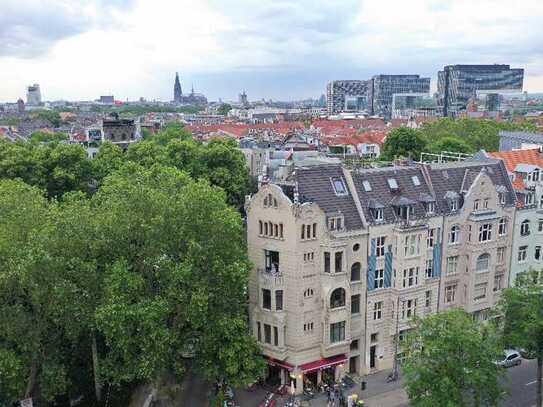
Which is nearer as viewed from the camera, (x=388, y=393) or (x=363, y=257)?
(x=388, y=393)

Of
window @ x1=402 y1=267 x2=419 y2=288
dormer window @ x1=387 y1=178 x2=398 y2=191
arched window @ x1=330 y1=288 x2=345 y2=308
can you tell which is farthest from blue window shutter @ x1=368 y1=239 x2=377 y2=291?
dormer window @ x1=387 y1=178 x2=398 y2=191

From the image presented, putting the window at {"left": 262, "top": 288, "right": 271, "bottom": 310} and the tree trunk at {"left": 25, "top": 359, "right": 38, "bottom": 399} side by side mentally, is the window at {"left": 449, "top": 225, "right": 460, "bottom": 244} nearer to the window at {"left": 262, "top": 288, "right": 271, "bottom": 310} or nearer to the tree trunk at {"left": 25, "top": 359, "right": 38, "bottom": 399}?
the window at {"left": 262, "top": 288, "right": 271, "bottom": 310}

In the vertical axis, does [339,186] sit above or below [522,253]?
above

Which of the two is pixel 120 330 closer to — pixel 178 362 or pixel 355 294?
pixel 178 362

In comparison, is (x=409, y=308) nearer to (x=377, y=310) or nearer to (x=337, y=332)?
(x=377, y=310)

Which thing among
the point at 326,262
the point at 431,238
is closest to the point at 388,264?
A: the point at 431,238

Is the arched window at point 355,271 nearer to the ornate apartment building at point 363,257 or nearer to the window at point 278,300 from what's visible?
the ornate apartment building at point 363,257
